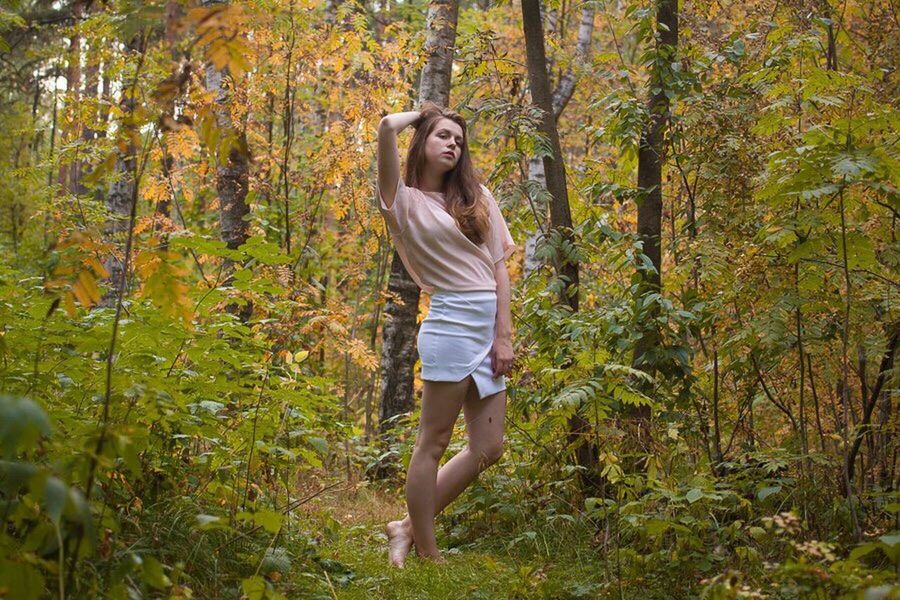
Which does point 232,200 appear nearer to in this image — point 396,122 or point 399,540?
point 396,122

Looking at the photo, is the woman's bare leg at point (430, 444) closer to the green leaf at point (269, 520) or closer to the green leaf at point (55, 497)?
the green leaf at point (269, 520)

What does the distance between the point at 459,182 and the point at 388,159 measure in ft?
1.54

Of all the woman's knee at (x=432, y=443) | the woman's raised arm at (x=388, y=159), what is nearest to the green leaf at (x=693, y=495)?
the woman's knee at (x=432, y=443)

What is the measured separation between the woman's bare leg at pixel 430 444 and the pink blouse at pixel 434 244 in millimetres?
465

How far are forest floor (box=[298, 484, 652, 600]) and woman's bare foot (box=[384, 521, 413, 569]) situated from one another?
0.06m

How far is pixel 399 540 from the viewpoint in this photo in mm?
4121

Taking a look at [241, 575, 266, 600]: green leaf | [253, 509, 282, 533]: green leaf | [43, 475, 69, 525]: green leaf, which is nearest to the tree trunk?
[253, 509, 282, 533]: green leaf

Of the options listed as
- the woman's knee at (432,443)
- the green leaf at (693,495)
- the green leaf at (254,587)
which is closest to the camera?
the green leaf at (254,587)

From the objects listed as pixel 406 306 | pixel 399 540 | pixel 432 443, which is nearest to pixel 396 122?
pixel 432 443

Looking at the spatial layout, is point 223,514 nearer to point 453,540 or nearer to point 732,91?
point 453,540

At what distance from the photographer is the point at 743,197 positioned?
14.1ft

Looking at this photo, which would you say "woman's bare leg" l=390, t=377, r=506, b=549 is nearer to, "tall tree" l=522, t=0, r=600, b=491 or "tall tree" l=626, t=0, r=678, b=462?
"tall tree" l=626, t=0, r=678, b=462

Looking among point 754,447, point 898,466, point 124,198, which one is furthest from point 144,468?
point 124,198

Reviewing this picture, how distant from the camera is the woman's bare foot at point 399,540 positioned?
403 cm
